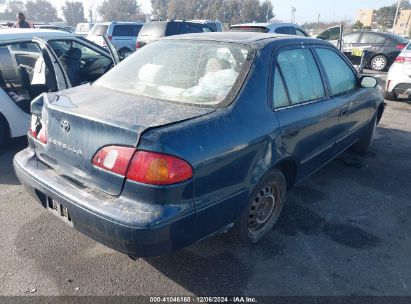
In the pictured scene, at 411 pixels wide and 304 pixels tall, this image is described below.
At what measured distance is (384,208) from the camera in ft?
11.9

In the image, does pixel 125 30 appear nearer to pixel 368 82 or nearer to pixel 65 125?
pixel 368 82

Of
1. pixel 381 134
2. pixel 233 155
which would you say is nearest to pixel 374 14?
pixel 381 134

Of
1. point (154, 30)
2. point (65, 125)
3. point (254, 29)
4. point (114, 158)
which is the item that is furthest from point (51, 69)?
point (154, 30)

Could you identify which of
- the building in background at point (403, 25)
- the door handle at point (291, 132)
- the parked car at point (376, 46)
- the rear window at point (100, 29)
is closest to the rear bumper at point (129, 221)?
the door handle at point (291, 132)

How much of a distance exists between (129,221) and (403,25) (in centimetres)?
6721

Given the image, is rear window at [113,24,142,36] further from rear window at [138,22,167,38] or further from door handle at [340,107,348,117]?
door handle at [340,107,348,117]

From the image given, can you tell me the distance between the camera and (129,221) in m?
1.99

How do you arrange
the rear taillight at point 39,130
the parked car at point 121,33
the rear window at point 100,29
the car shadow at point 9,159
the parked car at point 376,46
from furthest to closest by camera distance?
1. the rear window at point 100,29
2. the parked car at point 121,33
3. the parked car at point 376,46
4. the car shadow at point 9,159
5. the rear taillight at point 39,130

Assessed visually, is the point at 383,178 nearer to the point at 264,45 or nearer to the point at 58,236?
the point at 264,45

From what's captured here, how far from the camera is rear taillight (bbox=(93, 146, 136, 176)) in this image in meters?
2.06

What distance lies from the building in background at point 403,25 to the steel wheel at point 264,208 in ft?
169

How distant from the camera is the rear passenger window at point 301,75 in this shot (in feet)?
9.64

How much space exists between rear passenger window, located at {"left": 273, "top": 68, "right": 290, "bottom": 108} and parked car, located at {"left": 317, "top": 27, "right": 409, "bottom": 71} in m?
11.3

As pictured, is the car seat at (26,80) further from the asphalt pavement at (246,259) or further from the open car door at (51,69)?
the asphalt pavement at (246,259)
